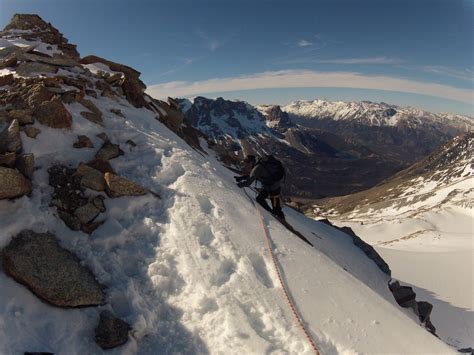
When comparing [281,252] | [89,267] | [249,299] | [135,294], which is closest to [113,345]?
[135,294]

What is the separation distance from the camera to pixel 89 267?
9.93 m

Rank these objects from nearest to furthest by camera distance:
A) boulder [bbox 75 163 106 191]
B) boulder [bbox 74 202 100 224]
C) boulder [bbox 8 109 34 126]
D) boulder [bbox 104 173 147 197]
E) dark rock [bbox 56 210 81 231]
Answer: dark rock [bbox 56 210 81 231], boulder [bbox 74 202 100 224], boulder [bbox 75 163 106 191], boulder [bbox 104 173 147 197], boulder [bbox 8 109 34 126]

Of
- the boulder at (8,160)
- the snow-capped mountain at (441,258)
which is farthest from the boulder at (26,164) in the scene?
the snow-capped mountain at (441,258)

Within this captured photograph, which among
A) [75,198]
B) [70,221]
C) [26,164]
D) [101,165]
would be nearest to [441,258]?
[101,165]

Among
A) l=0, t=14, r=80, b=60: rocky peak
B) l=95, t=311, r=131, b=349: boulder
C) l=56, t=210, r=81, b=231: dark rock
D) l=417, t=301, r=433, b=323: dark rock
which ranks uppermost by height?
l=0, t=14, r=80, b=60: rocky peak

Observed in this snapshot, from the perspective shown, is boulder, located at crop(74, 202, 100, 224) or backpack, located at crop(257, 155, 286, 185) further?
backpack, located at crop(257, 155, 286, 185)

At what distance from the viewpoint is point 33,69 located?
1916 cm

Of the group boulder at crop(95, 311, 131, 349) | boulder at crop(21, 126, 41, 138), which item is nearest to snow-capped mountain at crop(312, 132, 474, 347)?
boulder at crop(95, 311, 131, 349)

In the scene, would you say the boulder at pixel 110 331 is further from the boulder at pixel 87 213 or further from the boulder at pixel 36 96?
the boulder at pixel 36 96

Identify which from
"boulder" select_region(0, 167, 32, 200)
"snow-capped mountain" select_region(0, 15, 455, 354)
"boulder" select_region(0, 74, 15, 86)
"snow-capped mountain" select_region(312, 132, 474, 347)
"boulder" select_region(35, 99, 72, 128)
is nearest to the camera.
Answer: "snow-capped mountain" select_region(0, 15, 455, 354)

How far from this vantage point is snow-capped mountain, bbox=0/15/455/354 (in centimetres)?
845

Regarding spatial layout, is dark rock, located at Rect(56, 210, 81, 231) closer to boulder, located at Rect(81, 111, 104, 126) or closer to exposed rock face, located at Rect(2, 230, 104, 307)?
exposed rock face, located at Rect(2, 230, 104, 307)

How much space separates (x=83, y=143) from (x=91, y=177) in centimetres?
214

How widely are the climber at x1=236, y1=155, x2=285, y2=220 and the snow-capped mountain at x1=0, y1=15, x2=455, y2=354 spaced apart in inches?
41.8
